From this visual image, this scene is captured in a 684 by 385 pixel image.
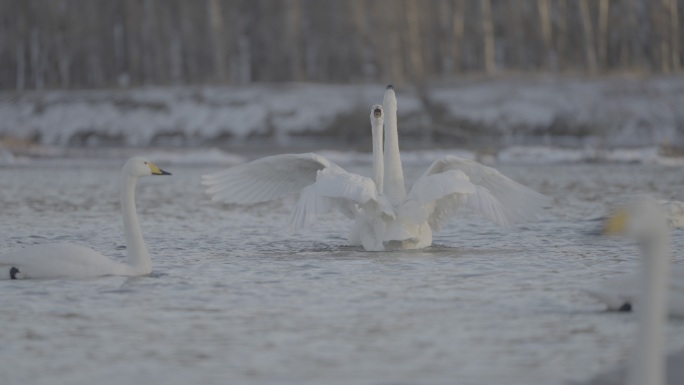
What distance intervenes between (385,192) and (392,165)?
25cm

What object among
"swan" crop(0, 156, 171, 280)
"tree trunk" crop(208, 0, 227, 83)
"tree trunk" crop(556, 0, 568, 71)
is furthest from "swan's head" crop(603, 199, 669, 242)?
"tree trunk" crop(208, 0, 227, 83)

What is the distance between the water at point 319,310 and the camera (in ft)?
20.1

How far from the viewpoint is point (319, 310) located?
303 inches

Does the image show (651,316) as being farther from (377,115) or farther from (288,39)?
(288,39)

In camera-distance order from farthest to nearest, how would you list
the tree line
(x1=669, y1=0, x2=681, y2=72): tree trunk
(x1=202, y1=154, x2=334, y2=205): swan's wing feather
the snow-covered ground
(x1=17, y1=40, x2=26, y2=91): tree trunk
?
(x1=17, y1=40, x2=26, y2=91): tree trunk → the tree line → (x1=669, y1=0, x2=681, y2=72): tree trunk → the snow-covered ground → (x1=202, y1=154, x2=334, y2=205): swan's wing feather

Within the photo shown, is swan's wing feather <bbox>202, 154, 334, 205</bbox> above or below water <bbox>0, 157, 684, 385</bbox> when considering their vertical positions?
above

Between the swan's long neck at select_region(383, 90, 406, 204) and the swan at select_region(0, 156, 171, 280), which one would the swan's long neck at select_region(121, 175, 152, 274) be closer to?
the swan at select_region(0, 156, 171, 280)

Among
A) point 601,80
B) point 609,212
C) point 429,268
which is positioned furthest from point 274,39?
point 429,268

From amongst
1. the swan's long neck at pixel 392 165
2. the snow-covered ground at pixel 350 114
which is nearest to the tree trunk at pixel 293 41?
the snow-covered ground at pixel 350 114

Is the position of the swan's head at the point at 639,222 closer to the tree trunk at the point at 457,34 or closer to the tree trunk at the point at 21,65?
the tree trunk at the point at 457,34

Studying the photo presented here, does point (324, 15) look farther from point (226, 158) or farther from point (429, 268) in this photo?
point (429, 268)

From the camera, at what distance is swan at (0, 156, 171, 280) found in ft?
29.0

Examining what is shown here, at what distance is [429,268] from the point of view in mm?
9633

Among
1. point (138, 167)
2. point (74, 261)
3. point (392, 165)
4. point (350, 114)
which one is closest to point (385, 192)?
point (392, 165)
